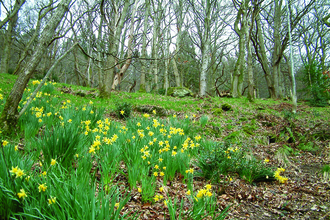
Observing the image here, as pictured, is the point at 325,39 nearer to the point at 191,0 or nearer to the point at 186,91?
the point at 191,0

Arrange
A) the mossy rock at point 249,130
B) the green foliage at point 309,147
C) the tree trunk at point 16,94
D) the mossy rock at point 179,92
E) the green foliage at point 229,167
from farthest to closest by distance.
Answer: the mossy rock at point 179,92, the mossy rock at point 249,130, the green foliage at point 309,147, the tree trunk at point 16,94, the green foliage at point 229,167

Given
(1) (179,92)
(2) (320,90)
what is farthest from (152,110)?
(2) (320,90)

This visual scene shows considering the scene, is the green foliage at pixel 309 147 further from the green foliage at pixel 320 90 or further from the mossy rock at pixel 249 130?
the green foliage at pixel 320 90

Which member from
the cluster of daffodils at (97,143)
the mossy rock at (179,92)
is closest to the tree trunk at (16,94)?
the cluster of daffodils at (97,143)

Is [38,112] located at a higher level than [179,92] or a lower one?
lower

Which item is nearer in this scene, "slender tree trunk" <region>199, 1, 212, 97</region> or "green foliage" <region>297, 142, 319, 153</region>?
"green foliage" <region>297, 142, 319, 153</region>

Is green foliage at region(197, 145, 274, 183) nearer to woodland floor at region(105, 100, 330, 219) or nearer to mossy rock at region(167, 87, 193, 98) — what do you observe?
woodland floor at region(105, 100, 330, 219)

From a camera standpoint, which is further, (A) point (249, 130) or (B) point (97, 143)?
(A) point (249, 130)

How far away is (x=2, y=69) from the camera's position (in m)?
11.9

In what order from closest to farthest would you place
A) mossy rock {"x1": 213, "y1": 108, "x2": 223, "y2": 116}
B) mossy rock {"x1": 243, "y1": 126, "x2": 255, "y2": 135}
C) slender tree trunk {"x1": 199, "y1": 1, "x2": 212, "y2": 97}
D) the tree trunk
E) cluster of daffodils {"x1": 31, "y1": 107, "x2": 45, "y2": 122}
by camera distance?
1. the tree trunk
2. cluster of daffodils {"x1": 31, "y1": 107, "x2": 45, "y2": 122}
3. mossy rock {"x1": 243, "y1": 126, "x2": 255, "y2": 135}
4. mossy rock {"x1": 213, "y1": 108, "x2": 223, "y2": 116}
5. slender tree trunk {"x1": 199, "y1": 1, "x2": 212, "y2": 97}

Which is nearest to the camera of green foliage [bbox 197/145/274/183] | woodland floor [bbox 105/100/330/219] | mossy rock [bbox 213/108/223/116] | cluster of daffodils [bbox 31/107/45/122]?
woodland floor [bbox 105/100/330/219]

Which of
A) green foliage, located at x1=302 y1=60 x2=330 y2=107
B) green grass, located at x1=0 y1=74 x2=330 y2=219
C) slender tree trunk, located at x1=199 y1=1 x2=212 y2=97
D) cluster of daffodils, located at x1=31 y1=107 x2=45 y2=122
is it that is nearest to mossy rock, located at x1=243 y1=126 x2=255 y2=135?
green grass, located at x1=0 y1=74 x2=330 y2=219

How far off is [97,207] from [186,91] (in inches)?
497

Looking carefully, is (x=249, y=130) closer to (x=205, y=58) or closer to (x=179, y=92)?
(x=179, y=92)
